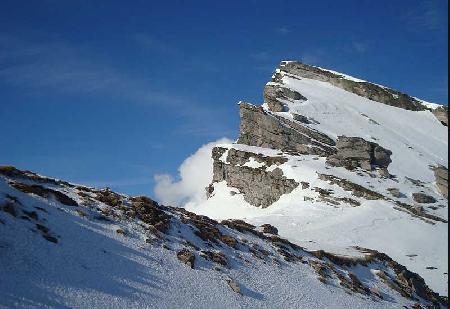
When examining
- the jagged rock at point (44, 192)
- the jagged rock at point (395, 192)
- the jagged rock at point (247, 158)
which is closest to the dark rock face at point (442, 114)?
the jagged rock at point (395, 192)

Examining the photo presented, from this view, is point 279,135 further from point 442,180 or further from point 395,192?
point 442,180

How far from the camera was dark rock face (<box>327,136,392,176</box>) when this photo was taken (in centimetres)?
9181

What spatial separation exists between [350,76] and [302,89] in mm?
25400

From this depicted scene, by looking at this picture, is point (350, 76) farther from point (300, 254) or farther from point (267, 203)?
point (300, 254)

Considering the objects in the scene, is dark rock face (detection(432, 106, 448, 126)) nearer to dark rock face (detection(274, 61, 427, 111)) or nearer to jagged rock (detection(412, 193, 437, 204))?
dark rock face (detection(274, 61, 427, 111))

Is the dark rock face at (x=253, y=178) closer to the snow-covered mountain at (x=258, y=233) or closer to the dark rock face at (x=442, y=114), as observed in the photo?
the snow-covered mountain at (x=258, y=233)

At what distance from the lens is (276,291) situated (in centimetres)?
2744

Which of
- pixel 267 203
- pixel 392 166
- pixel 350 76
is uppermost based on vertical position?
pixel 350 76

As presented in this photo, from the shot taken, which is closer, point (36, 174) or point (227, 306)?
point (227, 306)

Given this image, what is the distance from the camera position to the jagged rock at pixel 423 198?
82356 millimetres

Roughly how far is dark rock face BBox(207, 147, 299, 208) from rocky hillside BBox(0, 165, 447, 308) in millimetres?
45892

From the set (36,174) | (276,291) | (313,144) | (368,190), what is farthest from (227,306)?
(313,144)

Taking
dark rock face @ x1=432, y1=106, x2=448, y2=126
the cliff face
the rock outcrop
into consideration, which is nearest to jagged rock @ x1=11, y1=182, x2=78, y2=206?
the cliff face

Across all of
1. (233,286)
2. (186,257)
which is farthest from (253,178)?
(233,286)
